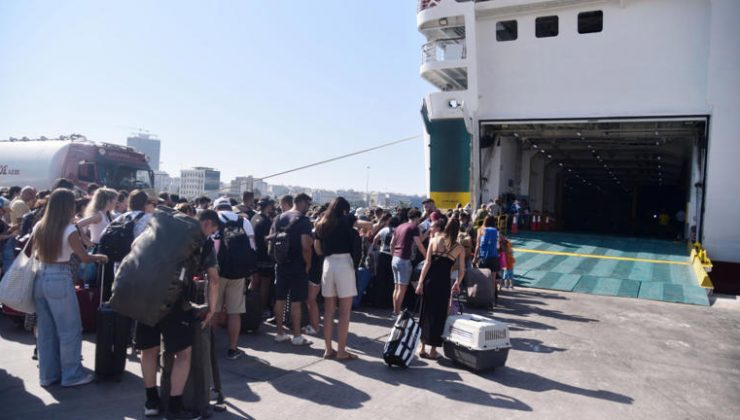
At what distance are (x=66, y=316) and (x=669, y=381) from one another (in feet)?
20.1

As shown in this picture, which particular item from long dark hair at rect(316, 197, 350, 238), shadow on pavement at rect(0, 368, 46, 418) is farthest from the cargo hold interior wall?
shadow on pavement at rect(0, 368, 46, 418)

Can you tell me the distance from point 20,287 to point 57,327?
1.58 feet

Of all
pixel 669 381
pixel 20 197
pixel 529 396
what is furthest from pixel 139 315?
pixel 20 197

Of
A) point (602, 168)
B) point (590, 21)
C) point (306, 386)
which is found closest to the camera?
point (306, 386)

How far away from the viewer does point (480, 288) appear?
871 centimetres

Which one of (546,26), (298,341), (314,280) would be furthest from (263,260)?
(546,26)

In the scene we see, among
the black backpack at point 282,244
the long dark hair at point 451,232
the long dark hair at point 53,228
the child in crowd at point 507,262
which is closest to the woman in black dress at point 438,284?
the long dark hair at point 451,232

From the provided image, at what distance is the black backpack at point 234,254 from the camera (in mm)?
5238

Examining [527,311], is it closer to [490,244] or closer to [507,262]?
[490,244]

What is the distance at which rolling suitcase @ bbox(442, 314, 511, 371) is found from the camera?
523 centimetres

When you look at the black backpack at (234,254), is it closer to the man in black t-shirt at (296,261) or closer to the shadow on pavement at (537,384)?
the man in black t-shirt at (296,261)

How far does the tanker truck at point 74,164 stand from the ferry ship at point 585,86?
36.5 ft

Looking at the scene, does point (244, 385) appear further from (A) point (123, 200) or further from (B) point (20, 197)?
(B) point (20, 197)

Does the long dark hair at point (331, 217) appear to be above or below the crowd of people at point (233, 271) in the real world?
above
